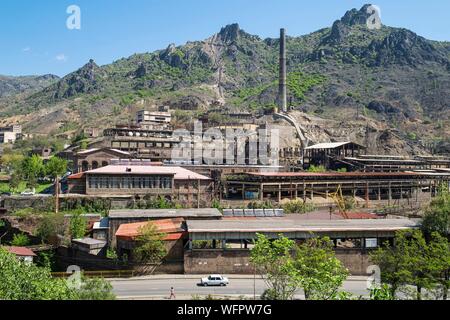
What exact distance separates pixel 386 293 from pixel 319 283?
13.7ft

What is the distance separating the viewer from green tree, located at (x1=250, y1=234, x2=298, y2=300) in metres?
22.5

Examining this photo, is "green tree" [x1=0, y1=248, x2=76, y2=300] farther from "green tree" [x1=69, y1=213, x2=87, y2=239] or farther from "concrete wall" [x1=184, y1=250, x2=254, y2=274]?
"green tree" [x1=69, y1=213, x2=87, y2=239]

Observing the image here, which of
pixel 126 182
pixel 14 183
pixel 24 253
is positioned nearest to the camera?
pixel 24 253

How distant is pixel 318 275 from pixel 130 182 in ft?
118

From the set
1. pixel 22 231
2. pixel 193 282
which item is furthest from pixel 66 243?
pixel 193 282

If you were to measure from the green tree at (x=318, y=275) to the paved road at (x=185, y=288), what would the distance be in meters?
3.27

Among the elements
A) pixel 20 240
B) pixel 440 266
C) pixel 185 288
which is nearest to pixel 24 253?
pixel 20 240

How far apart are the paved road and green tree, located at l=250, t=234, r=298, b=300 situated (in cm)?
255

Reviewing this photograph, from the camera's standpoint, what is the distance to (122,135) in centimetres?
8844

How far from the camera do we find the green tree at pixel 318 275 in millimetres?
20594

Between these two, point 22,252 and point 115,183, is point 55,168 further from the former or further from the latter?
point 22,252

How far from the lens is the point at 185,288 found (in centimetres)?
2972

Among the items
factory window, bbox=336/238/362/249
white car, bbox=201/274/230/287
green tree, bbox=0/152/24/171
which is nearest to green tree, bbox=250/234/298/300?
white car, bbox=201/274/230/287

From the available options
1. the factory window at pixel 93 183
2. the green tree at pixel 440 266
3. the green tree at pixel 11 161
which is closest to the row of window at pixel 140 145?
the green tree at pixel 11 161
